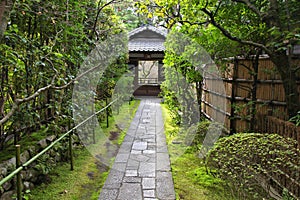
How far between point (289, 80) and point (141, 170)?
7.80ft

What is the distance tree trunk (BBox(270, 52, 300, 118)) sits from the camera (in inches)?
121

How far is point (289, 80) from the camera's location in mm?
3088

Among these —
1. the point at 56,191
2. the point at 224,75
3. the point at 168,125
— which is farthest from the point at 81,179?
the point at 168,125

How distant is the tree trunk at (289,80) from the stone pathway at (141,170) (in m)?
1.76

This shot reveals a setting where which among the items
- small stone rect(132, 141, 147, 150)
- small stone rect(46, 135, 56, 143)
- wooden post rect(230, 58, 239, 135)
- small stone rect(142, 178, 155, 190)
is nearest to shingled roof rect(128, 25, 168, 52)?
small stone rect(132, 141, 147, 150)

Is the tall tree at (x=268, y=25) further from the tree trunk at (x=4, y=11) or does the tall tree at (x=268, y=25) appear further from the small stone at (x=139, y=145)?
the small stone at (x=139, y=145)

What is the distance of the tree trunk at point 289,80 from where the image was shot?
308cm

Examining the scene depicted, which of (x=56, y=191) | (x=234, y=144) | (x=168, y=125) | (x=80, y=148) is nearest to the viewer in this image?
(x=234, y=144)

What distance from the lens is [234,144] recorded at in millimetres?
2809

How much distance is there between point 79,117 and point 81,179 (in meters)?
1.24

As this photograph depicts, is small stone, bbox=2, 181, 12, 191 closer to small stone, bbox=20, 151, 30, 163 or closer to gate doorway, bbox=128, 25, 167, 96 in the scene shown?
small stone, bbox=20, 151, 30, 163

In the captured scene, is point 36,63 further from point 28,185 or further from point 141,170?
point 141,170

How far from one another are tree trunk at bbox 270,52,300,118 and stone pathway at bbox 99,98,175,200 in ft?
5.78

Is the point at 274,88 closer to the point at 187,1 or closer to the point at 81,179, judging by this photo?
the point at 187,1
